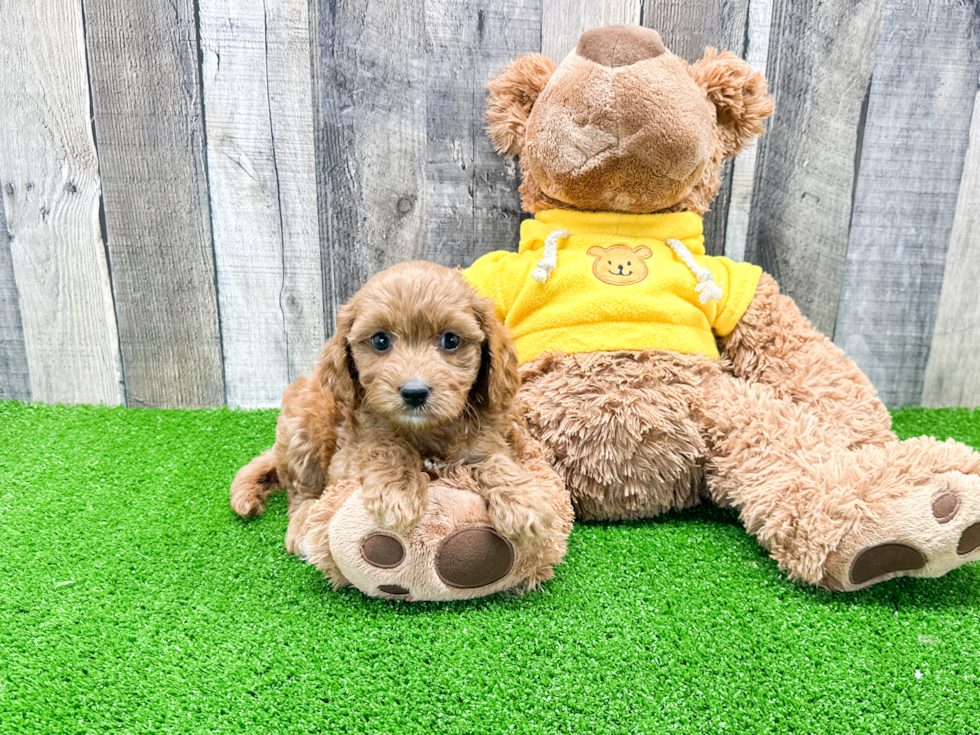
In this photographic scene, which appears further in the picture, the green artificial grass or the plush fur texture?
the plush fur texture

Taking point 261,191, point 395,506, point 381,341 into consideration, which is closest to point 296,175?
point 261,191

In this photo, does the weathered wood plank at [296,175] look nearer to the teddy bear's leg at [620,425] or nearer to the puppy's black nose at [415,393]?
the teddy bear's leg at [620,425]

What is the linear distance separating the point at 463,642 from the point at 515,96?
1.56 meters

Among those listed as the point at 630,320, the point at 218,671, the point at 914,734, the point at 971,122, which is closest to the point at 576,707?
the point at 914,734

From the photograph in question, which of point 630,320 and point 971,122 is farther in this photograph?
point 971,122

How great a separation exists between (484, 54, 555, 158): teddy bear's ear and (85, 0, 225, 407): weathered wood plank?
Result: 103 cm

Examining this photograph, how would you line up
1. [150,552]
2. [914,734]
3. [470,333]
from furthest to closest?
[150,552] → [470,333] → [914,734]

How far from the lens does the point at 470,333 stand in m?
1.48

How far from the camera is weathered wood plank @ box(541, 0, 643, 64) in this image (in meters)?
2.20

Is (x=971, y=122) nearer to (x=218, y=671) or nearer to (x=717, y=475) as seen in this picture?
(x=717, y=475)

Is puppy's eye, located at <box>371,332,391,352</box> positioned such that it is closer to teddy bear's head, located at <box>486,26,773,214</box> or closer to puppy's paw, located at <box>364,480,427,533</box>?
puppy's paw, located at <box>364,480,427,533</box>

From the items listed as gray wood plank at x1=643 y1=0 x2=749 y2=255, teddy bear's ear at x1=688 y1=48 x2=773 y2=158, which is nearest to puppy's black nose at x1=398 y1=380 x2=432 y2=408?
teddy bear's ear at x1=688 y1=48 x2=773 y2=158

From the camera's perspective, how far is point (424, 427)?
1483 mm

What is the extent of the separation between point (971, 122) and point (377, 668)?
2.62 metres
